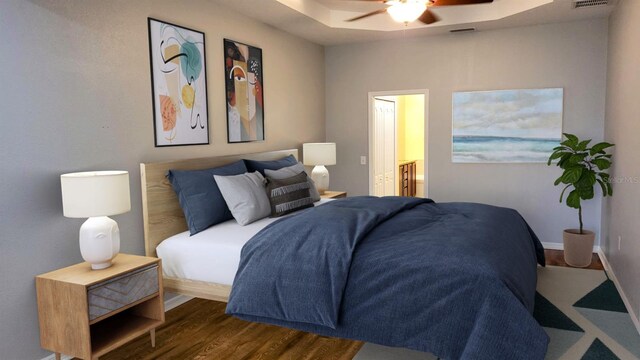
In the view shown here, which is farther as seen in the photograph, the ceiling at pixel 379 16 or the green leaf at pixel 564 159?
the green leaf at pixel 564 159

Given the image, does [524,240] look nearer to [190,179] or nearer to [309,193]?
[309,193]

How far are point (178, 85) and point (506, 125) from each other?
3764mm

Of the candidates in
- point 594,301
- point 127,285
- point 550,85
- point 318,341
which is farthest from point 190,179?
point 550,85

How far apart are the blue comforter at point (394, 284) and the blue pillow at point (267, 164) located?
1.34m

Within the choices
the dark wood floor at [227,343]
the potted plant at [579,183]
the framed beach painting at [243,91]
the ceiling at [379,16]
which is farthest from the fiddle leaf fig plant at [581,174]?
the framed beach painting at [243,91]

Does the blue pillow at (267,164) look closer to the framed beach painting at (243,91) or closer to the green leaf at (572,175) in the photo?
the framed beach painting at (243,91)

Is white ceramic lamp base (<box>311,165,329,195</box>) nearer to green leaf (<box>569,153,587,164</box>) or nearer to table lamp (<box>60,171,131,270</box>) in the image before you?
green leaf (<box>569,153,587,164</box>)

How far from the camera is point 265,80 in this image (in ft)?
16.8

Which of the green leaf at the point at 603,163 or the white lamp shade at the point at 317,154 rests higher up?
the white lamp shade at the point at 317,154

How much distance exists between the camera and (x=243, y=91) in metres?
4.74

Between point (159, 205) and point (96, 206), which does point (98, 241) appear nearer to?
point (96, 206)

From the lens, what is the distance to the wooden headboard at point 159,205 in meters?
3.45

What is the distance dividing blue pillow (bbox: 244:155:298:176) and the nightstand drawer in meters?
1.61

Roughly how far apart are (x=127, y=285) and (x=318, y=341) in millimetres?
1258
